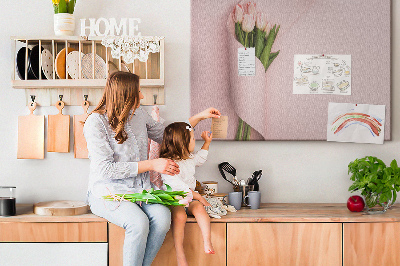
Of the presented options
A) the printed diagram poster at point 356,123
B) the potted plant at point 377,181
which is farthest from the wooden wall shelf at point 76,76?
the potted plant at point 377,181

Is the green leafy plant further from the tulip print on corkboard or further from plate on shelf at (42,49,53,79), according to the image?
plate on shelf at (42,49,53,79)

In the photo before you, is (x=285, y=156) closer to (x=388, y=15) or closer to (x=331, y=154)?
(x=331, y=154)

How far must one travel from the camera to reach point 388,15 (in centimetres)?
233

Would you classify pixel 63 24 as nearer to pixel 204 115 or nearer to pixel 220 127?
pixel 204 115

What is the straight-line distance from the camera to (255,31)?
7.62 feet

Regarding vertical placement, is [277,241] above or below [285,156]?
below

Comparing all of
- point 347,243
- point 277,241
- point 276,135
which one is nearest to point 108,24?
point 276,135

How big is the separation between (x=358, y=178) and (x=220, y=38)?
1.10 metres

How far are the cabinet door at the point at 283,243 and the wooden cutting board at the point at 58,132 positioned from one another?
1.10m

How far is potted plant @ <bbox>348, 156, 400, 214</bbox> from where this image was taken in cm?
206

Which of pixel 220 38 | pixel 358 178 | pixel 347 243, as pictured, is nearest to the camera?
pixel 347 243

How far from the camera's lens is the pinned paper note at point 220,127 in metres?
2.33

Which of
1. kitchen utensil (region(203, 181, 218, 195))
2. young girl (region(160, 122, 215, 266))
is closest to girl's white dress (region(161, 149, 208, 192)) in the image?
young girl (region(160, 122, 215, 266))

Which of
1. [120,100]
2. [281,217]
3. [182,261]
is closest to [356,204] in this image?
[281,217]
